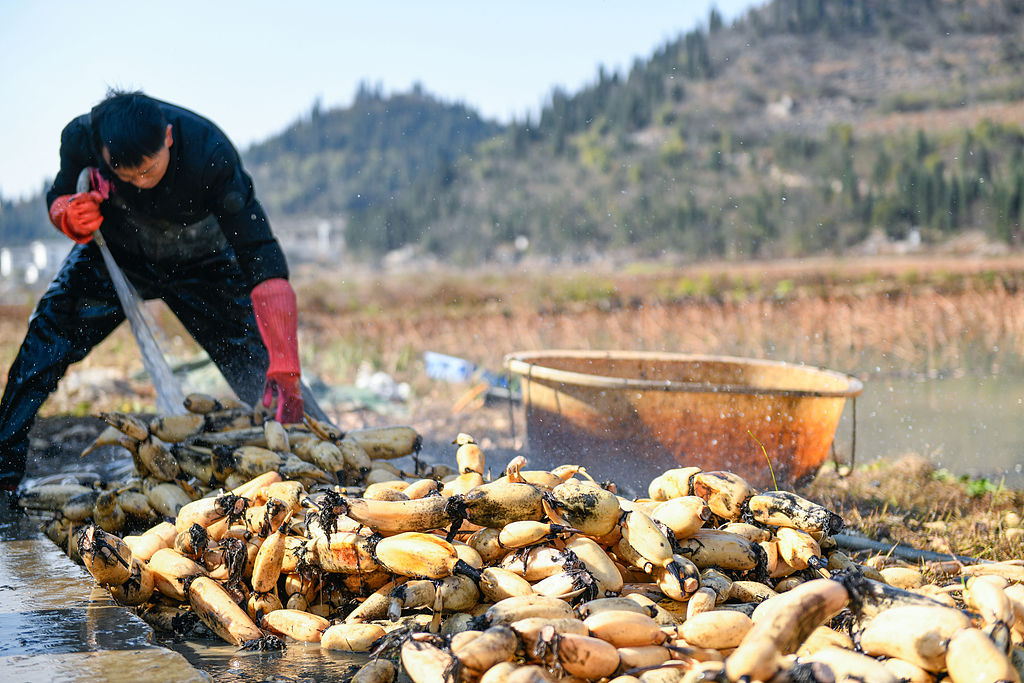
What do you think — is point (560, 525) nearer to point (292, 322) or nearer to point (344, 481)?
point (344, 481)

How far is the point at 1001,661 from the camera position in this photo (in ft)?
4.97

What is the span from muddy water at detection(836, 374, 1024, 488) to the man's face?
4.66 meters

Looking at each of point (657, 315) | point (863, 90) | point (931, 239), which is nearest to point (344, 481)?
point (657, 315)

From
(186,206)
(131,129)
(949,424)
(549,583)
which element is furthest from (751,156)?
(549,583)

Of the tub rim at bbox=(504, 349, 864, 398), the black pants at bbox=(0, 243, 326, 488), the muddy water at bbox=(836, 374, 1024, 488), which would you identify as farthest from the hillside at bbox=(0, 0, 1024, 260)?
the black pants at bbox=(0, 243, 326, 488)

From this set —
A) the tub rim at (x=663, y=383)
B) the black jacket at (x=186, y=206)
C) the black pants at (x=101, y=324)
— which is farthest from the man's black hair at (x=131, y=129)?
the tub rim at (x=663, y=383)

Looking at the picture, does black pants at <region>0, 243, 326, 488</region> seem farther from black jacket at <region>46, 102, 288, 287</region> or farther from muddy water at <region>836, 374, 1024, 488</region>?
muddy water at <region>836, 374, 1024, 488</region>

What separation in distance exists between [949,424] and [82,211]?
6962 millimetres

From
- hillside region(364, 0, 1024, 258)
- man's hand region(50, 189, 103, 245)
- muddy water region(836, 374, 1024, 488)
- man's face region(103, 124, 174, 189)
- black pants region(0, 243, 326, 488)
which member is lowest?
muddy water region(836, 374, 1024, 488)

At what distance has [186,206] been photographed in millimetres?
4098

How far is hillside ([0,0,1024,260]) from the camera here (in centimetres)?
5266

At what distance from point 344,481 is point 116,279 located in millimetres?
1926

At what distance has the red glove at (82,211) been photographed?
12.6 ft

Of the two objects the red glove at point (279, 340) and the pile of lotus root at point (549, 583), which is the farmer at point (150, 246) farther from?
the pile of lotus root at point (549, 583)
